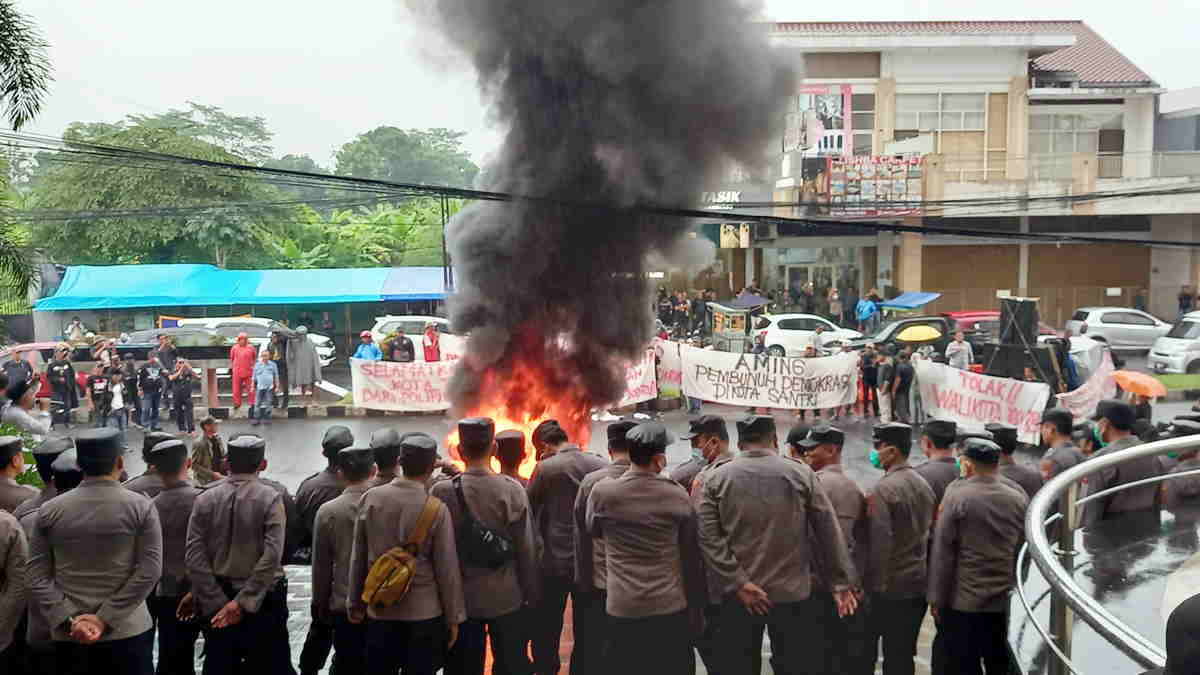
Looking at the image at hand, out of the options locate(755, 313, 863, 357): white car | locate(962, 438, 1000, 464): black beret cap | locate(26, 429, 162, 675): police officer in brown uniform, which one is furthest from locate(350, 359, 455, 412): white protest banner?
locate(962, 438, 1000, 464): black beret cap

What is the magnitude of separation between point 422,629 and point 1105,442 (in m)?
4.89

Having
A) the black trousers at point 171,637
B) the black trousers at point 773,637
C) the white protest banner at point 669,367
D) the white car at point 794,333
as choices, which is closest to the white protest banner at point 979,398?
the white protest banner at point 669,367

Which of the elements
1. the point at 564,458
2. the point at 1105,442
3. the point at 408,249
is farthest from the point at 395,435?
the point at 408,249

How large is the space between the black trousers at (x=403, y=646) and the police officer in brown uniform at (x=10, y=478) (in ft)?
6.77

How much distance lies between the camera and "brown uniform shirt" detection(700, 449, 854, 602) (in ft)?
15.8

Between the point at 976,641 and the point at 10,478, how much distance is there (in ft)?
16.8

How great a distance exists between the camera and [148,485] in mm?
5457

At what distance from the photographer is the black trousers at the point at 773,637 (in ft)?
16.3

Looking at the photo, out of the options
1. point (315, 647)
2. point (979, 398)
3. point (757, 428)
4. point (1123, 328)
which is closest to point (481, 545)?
point (315, 647)

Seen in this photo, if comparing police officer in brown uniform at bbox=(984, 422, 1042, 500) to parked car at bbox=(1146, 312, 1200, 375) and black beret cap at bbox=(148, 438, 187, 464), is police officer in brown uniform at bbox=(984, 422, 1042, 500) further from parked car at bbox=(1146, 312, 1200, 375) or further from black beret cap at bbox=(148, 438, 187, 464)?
parked car at bbox=(1146, 312, 1200, 375)

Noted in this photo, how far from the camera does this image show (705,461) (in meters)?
6.01

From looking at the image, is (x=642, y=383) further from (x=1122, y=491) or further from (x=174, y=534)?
(x=174, y=534)

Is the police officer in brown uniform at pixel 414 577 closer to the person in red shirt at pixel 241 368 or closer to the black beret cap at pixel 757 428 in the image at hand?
the black beret cap at pixel 757 428

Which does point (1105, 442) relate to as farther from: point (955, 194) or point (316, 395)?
point (955, 194)
